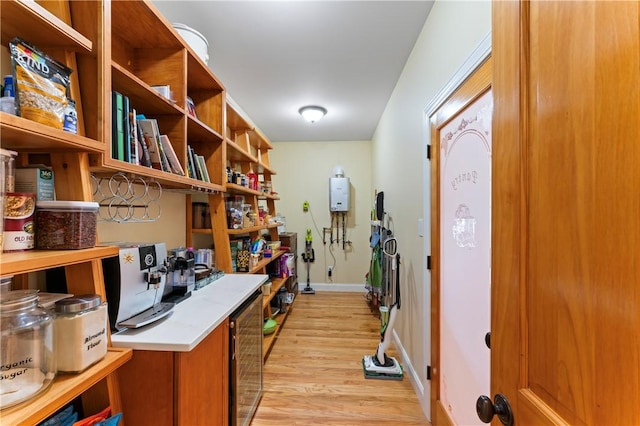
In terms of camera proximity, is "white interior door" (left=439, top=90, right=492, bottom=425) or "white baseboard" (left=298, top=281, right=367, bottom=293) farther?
"white baseboard" (left=298, top=281, right=367, bottom=293)

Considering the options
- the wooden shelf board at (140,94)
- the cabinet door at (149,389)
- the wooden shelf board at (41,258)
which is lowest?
the cabinet door at (149,389)

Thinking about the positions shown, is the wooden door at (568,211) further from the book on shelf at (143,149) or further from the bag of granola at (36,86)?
the book on shelf at (143,149)

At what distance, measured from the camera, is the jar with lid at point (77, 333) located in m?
0.79

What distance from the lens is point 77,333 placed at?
81cm

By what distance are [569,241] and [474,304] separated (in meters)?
0.93

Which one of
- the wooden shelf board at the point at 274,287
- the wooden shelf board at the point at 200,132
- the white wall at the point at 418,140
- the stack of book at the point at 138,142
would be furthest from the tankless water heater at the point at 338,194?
the stack of book at the point at 138,142

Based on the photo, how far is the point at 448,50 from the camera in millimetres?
1508

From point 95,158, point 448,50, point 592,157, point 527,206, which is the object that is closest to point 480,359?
point 527,206

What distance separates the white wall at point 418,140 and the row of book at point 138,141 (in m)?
1.56

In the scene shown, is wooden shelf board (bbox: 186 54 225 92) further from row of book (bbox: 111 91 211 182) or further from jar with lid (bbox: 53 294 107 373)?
jar with lid (bbox: 53 294 107 373)

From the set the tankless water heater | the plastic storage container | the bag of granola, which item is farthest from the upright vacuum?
the bag of granola

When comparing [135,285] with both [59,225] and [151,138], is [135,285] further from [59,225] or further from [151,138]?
[151,138]

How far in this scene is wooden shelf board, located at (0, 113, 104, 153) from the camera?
2.18 feet

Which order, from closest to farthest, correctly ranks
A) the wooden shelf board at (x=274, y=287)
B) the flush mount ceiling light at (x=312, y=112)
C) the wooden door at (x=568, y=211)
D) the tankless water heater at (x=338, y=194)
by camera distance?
the wooden door at (x=568, y=211) → the wooden shelf board at (x=274, y=287) → the flush mount ceiling light at (x=312, y=112) → the tankless water heater at (x=338, y=194)
